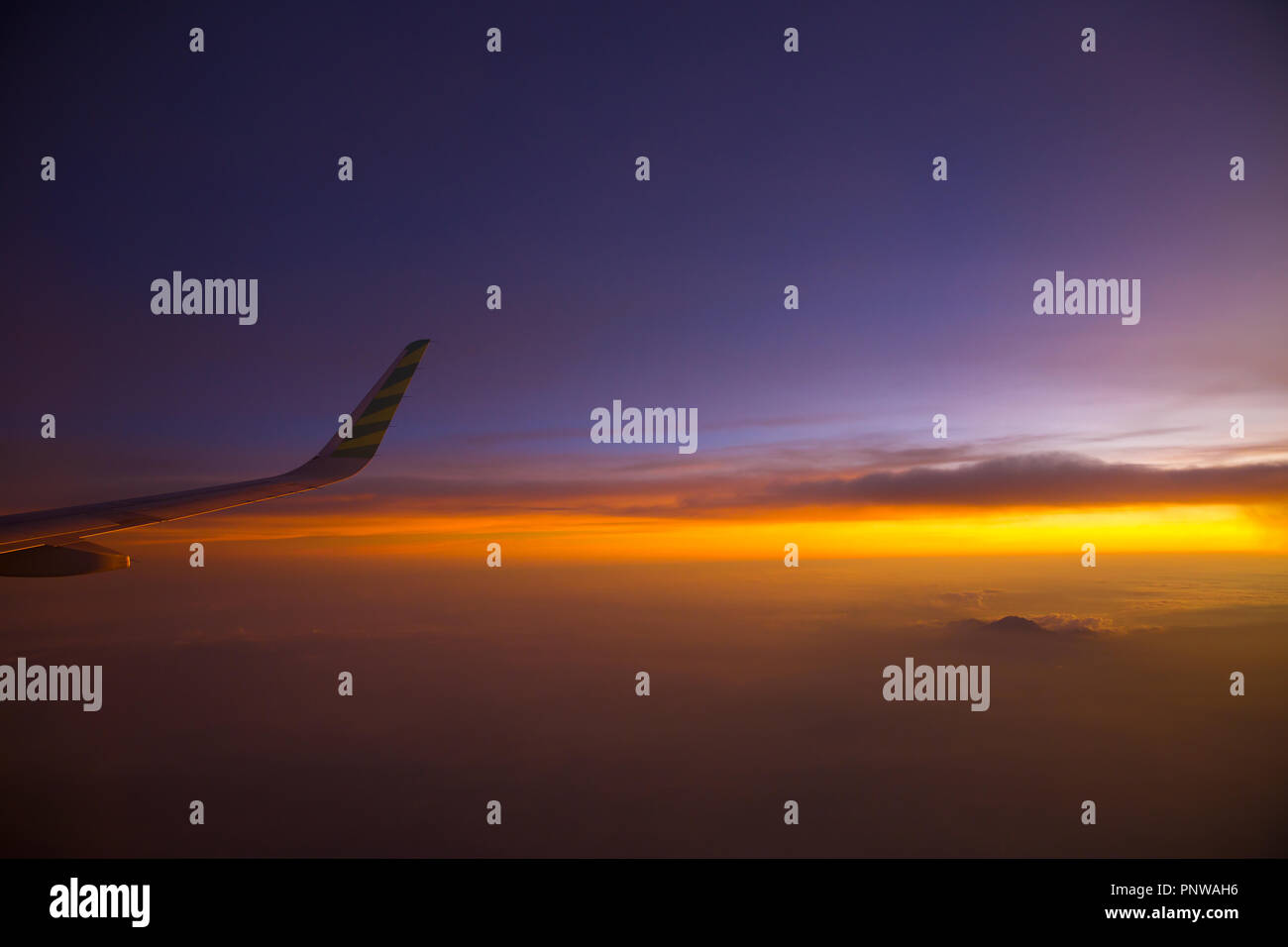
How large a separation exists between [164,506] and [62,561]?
0.94m

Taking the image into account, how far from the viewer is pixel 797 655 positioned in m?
125

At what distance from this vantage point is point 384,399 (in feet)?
23.1

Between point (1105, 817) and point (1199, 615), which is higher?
point (1199, 615)

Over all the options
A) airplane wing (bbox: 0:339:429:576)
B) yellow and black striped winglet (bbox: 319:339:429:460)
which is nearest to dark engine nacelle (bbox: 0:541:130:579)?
airplane wing (bbox: 0:339:429:576)

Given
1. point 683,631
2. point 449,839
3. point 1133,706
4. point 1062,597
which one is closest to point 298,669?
point 449,839

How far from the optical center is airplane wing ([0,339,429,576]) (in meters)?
5.02

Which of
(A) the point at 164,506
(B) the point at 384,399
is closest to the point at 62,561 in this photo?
(A) the point at 164,506

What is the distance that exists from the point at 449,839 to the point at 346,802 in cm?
2113

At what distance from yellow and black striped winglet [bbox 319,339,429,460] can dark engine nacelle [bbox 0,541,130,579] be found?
2665 mm

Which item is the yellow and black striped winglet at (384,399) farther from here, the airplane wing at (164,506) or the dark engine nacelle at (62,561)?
the dark engine nacelle at (62,561)

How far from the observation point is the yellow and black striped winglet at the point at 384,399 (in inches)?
275
